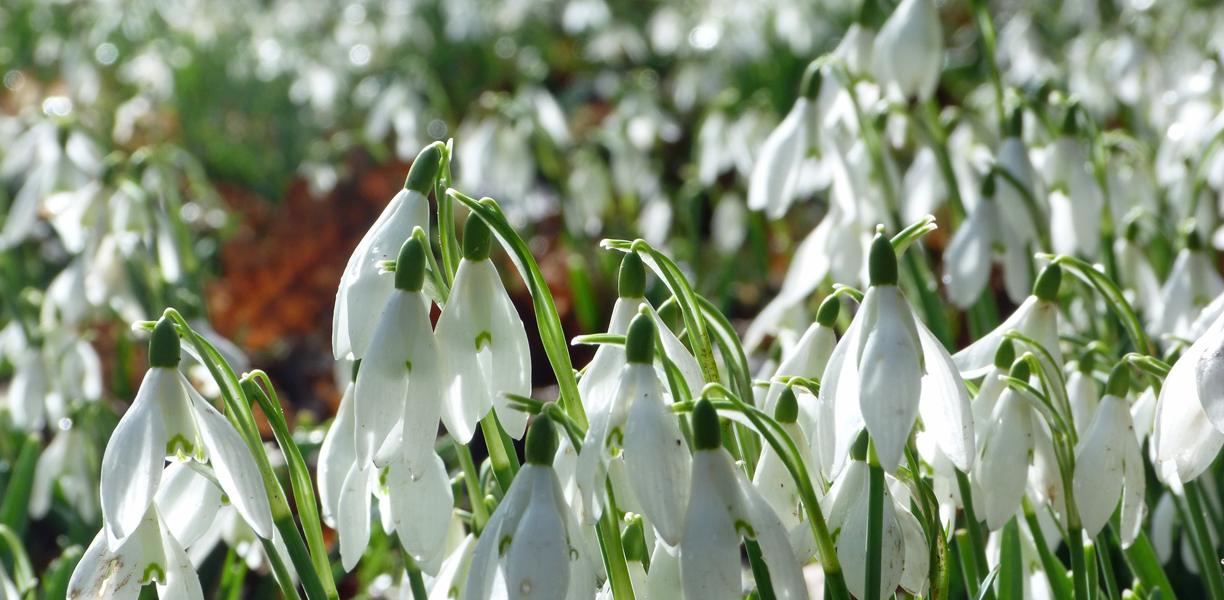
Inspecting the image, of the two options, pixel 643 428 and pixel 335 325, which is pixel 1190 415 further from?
pixel 335 325

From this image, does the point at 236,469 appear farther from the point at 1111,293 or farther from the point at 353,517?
the point at 1111,293

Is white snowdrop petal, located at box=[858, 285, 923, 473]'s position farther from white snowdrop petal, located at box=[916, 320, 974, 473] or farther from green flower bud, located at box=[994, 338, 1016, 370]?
green flower bud, located at box=[994, 338, 1016, 370]

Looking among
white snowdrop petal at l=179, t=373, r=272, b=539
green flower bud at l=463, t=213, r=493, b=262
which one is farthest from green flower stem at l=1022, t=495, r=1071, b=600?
white snowdrop petal at l=179, t=373, r=272, b=539

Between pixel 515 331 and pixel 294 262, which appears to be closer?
pixel 515 331

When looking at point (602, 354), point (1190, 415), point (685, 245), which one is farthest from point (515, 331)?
point (685, 245)

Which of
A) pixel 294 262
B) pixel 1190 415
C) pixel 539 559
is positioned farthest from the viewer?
pixel 294 262

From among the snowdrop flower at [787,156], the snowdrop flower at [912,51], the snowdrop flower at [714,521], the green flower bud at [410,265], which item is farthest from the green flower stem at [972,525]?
the snowdrop flower at [912,51]

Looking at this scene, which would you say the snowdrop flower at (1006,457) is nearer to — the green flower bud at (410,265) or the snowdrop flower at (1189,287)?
the green flower bud at (410,265)
